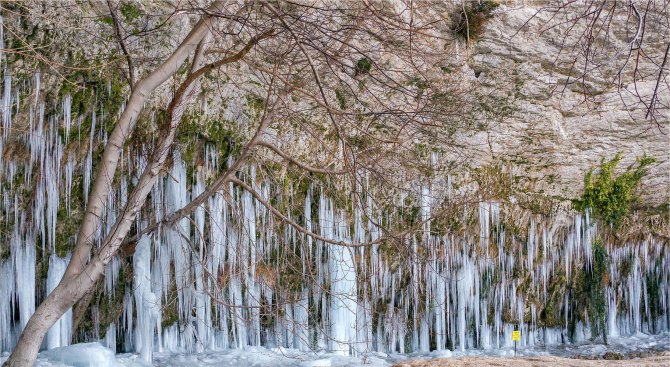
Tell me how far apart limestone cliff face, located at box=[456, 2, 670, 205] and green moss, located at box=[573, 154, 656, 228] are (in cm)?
18

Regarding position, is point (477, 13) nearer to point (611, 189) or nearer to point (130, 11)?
point (611, 189)

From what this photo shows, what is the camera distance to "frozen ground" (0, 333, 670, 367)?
8.25 meters

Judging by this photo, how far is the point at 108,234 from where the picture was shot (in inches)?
289

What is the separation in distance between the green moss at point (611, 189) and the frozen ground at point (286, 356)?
2616mm

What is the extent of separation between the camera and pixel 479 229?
13930mm

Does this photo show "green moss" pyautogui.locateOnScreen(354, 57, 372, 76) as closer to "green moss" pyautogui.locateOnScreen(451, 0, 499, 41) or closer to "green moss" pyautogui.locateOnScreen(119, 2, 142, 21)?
"green moss" pyautogui.locateOnScreen(451, 0, 499, 41)

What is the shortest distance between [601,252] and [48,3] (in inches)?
451

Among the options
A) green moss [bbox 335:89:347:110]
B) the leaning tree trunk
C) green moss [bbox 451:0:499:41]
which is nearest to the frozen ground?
the leaning tree trunk

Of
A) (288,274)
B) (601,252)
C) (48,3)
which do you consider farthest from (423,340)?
(48,3)

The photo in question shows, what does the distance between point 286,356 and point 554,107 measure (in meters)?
7.41

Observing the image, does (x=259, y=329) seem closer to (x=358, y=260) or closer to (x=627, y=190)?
(x=358, y=260)

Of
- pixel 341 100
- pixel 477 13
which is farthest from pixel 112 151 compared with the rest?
pixel 477 13

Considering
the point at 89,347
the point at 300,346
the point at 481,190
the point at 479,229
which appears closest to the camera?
the point at 89,347

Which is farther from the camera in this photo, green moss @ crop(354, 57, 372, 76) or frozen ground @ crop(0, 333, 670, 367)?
frozen ground @ crop(0, 333, 670, 367)
